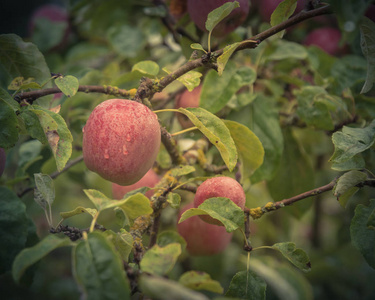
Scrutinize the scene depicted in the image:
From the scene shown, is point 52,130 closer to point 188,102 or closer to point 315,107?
point 188,102

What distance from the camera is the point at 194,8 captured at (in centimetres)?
88

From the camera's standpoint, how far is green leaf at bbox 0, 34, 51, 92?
791 mm

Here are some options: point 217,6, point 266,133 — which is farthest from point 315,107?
point 217,6

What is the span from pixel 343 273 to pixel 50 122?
142 cm

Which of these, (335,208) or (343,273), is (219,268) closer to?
(343,273)

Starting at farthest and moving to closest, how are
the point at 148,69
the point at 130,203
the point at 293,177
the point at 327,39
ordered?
1. the point at 327,39
2. the point at 293,177
3. the point at 148,69
4. the point at 130,203

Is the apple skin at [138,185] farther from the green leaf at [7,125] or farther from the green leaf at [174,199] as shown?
the green leaf at [7,125]

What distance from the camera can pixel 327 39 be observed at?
1.35 metres

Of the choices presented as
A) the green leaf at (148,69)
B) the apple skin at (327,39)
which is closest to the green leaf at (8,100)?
the green leaf at (148,69)

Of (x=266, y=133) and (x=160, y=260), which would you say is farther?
(x=266, y=133)

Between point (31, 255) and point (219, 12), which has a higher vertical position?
point (219, 12)

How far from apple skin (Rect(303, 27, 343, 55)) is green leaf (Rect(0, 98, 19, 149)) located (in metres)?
1.10

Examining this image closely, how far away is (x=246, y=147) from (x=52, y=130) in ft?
1.30

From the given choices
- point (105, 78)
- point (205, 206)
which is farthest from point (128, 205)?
point (105, 78)
